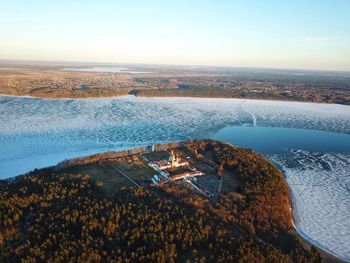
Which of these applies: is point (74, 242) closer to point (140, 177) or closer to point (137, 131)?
point (140, 177)

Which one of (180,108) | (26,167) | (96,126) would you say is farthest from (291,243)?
(180,108)

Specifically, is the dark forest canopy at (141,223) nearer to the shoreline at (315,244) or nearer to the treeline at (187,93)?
the shoreline at (315,244)

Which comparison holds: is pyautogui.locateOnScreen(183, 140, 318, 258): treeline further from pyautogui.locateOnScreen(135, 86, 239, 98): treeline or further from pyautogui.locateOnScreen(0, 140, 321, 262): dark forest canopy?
pyautogui.locateOnScreen(135, 86, 239, 98): treeline

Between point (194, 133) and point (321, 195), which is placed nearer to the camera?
point (321, 195)

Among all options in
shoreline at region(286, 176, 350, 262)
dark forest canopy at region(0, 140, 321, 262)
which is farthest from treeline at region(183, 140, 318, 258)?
shoreline at region(286, 176, 350, 262)

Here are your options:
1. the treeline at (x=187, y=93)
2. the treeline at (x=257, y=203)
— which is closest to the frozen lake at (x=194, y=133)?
the treeline at (x=257, y=203)

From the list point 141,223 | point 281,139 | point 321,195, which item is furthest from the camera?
point 281,139

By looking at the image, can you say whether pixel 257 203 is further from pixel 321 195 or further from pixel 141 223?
pixel 141 223

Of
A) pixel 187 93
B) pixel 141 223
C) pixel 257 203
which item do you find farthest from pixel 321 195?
pixel 187 93
